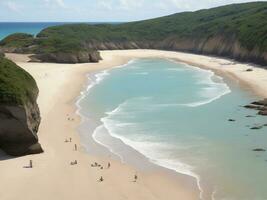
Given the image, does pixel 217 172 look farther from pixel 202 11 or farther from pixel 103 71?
pixel 202 11

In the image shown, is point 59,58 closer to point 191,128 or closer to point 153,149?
point 191,128

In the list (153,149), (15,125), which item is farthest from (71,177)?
(153,149)

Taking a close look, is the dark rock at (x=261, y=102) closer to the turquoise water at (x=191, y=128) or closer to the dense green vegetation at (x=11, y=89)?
the turquoise water at (x=191, y=128)

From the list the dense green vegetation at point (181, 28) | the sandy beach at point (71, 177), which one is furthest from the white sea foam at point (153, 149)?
the dense green vegetation at point (181, 28)

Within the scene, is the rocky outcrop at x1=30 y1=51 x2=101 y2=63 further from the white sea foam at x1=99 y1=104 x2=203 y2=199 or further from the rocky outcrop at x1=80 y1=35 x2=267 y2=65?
the white sea foam at x1=99 y1=104 x2=203 y2=199

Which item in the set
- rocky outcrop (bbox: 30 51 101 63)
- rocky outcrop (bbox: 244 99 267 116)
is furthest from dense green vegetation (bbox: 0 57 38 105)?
rocky outcrop (bbox: 30 51 101 63)

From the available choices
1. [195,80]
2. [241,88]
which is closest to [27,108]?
[241,88]
